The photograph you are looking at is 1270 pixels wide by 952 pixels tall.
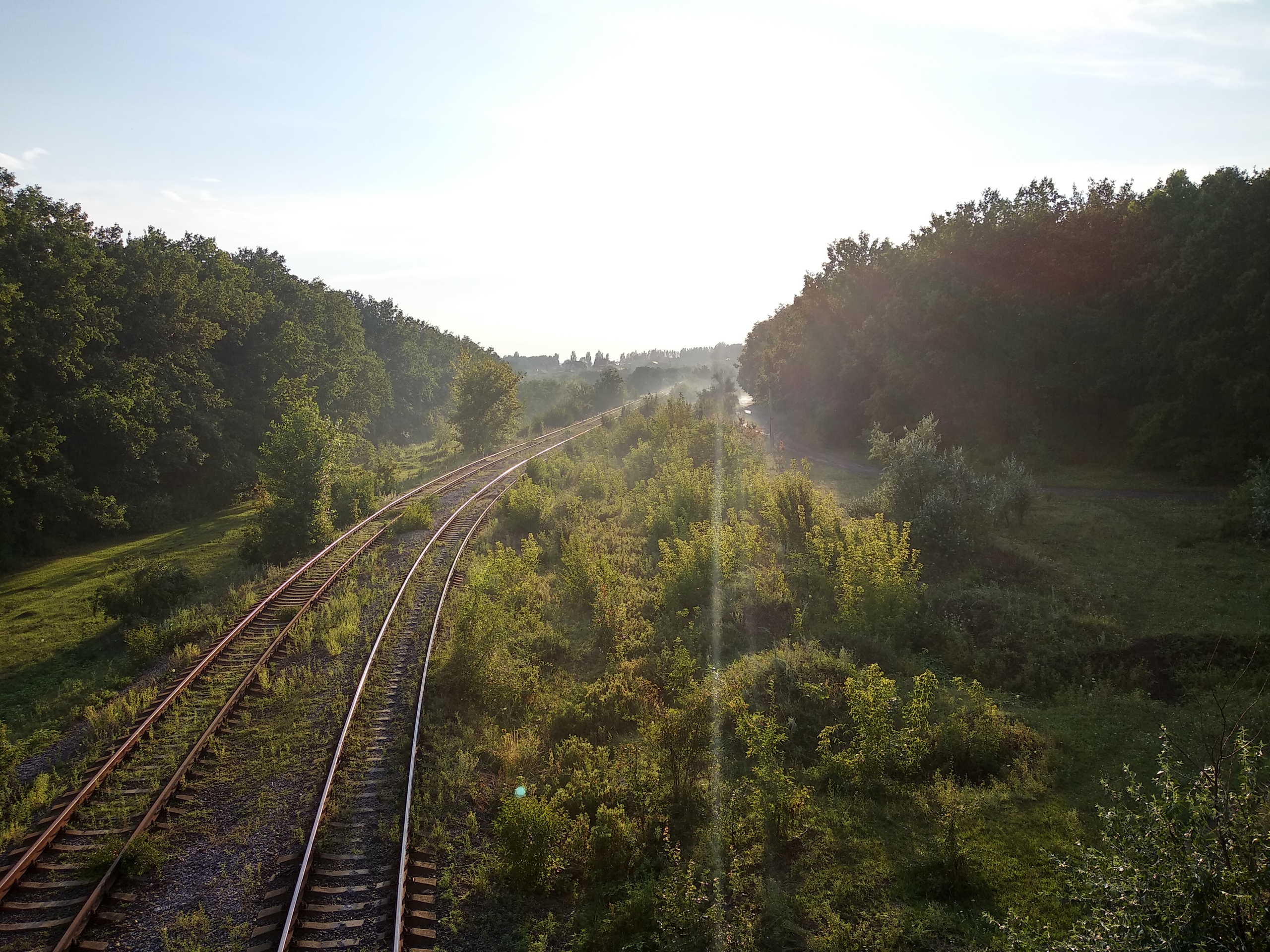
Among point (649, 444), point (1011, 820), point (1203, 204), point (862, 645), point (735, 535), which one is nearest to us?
point (1011, 820)

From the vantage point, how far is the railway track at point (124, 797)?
7254mm

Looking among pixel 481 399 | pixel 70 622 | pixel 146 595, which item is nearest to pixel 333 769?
pixel 146 595

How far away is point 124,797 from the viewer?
9.27 m

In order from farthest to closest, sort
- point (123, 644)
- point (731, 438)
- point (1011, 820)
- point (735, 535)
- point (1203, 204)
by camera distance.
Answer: point (731, 438) < point (1203, 204) < point (735, 535) < point (123, 644) < point (1011, 820)

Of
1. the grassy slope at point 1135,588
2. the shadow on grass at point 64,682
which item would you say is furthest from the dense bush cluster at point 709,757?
the shadow on grass at point 64,682

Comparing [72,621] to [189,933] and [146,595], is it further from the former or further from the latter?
[189,933]

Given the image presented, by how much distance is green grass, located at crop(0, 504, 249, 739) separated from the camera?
13102 mm

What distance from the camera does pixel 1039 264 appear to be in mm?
34688

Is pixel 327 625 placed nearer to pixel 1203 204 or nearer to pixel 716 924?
pixel 716 924

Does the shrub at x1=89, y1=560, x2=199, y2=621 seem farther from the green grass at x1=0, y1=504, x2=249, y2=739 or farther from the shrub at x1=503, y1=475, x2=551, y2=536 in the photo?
the shrub at x1=503, y1=475, x2=551, y2=536

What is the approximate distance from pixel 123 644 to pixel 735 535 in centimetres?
1562

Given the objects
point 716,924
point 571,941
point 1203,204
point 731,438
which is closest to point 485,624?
point 571,941

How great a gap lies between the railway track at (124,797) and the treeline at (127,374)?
1720 cm

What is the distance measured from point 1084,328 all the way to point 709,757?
32.2m
